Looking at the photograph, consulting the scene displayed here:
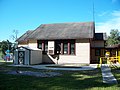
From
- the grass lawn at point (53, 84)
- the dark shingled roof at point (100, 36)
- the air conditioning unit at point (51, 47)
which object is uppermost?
the dark shingled roof at point (100, 36)

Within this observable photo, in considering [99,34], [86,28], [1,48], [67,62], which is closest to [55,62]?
[67,62]

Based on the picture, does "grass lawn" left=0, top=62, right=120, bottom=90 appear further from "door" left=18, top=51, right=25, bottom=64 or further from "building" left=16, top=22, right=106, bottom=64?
"building" left=16, top=22, right=106, bottom=64

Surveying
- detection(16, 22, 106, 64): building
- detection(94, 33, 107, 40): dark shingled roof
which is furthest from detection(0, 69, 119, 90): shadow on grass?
detection(94, 33, 107, 40): dark shingled roof

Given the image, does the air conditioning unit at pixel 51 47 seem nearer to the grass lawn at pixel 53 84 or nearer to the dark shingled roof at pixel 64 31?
the dark shingled roof at pixel 64 31

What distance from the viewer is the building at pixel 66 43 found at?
25.5 m

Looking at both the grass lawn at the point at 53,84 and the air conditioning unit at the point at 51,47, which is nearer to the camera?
the grass lawn at the point at 53,84

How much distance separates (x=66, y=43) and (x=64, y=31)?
2.19 metres

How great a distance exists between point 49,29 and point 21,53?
6.87 meters

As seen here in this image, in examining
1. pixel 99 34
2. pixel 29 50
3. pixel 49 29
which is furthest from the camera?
pixel 99 34

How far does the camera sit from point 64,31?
27766 millimetres

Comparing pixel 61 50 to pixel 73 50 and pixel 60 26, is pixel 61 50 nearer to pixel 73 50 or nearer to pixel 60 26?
pixel 73 50

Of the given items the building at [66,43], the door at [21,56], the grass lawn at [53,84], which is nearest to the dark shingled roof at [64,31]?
the building at [66,43]

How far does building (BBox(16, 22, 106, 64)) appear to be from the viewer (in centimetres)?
2548

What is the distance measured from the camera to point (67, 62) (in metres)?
26.0
